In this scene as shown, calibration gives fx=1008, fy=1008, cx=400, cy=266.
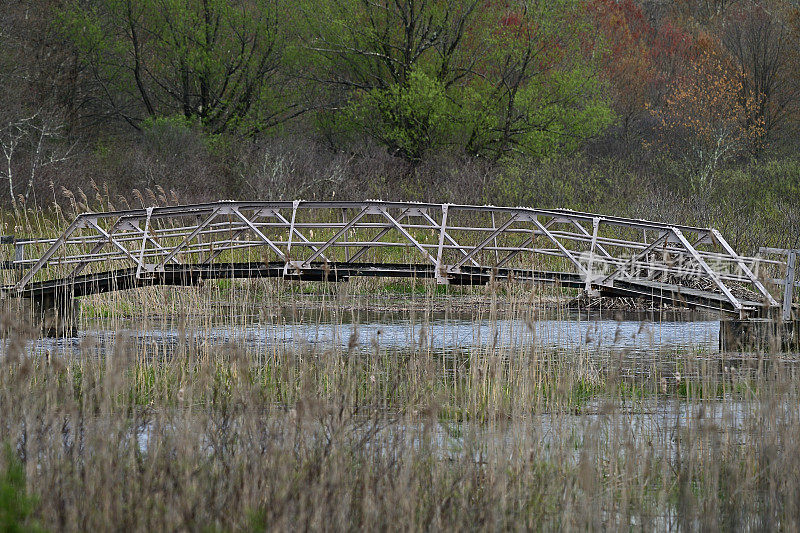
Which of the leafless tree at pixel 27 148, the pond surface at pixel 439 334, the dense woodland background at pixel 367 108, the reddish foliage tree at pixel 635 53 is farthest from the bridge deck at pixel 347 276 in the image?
the reddish foliage tree at pixel 635 53

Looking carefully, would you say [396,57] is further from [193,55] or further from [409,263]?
[409,263]

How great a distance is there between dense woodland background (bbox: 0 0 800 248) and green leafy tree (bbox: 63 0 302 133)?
0.07m

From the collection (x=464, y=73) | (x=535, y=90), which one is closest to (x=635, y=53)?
(x=464, y=73)

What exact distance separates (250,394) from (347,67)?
26845mm

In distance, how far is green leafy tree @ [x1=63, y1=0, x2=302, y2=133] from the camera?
31.8 metres

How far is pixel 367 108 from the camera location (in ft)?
97.1

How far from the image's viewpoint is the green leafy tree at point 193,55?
31766mm

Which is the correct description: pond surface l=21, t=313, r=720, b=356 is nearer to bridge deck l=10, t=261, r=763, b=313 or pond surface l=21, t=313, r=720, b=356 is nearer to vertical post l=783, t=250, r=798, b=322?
bridge deck l=10, t=261, r=763, b=313

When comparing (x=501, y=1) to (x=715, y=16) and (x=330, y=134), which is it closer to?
(x=330, y=134)

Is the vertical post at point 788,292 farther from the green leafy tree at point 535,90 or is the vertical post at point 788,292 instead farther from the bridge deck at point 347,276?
the green leafy tree at point 535,90

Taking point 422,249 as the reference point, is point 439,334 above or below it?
below

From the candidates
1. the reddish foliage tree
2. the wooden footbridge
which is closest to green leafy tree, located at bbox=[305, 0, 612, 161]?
the reddish foliage tree

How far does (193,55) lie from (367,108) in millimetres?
6168

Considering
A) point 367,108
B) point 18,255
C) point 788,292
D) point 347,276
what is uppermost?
point 367,108
